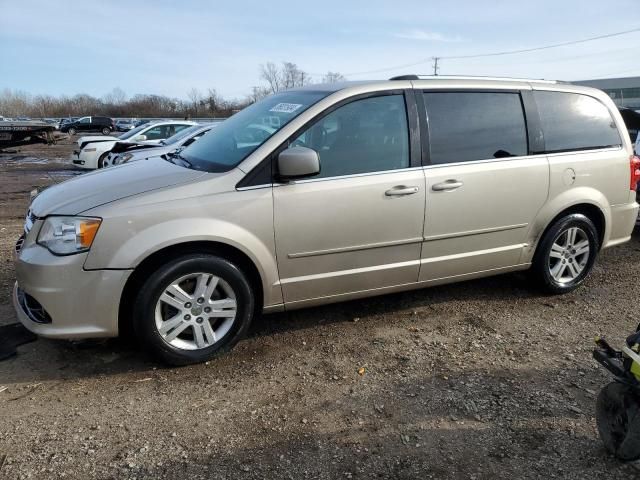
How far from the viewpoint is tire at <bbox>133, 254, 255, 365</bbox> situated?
10.3ft

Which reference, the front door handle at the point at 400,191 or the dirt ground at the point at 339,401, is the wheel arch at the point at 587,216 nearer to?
the dirt ground at the point at 339,401

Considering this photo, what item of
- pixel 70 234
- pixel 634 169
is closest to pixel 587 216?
pixel 634 169

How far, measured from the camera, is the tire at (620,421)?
2281 mm

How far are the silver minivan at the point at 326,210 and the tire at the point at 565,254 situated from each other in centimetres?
2

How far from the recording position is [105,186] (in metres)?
3.37

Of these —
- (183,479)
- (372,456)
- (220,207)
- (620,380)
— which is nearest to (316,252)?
(220,207)

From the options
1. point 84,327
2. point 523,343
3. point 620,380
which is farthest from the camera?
point 523,343

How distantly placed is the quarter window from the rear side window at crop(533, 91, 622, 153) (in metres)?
1.39

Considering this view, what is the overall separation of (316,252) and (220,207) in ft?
2.38

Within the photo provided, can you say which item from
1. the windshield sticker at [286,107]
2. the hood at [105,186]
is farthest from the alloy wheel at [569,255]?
the hood at [105,186]

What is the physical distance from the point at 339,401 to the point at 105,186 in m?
2.05

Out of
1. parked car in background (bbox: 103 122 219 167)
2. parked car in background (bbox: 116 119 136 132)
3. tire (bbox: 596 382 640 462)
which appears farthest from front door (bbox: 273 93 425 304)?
parked car in background (bbox: 116 119 136 132)

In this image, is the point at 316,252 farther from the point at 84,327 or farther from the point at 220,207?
the point at 84,327

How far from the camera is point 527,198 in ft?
13.6
